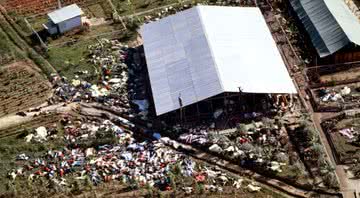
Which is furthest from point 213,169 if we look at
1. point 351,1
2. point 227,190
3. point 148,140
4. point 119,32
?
point 351,1

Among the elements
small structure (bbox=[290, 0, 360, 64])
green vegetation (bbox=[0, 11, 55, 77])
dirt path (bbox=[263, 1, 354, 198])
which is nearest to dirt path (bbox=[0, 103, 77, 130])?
green vegetation (bbox=[0, 11, 55, 77])

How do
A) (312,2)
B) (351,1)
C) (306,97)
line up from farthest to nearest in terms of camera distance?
(351,1)
(312,2)
(306,97)

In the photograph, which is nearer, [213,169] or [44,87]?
[213,169]

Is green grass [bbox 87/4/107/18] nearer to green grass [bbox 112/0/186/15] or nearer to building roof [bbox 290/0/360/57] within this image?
green grass [bbox 112/0/186/15]

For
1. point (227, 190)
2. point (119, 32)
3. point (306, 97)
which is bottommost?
point (227, 190)

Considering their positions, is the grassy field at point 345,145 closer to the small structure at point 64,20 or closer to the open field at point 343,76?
the open field at point 343,76

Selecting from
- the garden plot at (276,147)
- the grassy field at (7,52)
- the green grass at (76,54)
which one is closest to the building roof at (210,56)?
the garden plot at (276,147)

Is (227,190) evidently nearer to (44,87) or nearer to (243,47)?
(243,47)
